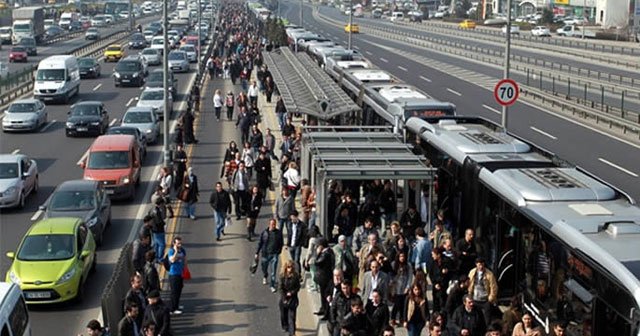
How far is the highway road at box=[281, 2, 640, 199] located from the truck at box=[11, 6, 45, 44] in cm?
3549

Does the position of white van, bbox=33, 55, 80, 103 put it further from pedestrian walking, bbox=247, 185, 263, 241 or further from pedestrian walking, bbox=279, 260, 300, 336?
pedestrian walking, bbox=279, 260, 300, 336

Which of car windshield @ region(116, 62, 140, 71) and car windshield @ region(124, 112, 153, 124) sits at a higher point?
car windshield @ region(116, 62, 140, 71)

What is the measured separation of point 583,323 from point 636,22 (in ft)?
371

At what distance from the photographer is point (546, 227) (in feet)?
48.9

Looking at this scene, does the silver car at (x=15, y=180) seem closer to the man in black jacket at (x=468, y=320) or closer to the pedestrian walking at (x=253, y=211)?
the pedestrian walking at (x=253, y=211)

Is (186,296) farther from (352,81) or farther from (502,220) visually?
(352,81)

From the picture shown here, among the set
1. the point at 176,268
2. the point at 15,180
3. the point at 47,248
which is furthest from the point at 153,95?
the point at 176,268

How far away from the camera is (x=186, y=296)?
19.4 m

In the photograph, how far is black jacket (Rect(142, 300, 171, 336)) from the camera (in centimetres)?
1480

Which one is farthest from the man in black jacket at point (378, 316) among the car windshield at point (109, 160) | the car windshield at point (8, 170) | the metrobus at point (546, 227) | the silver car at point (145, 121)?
the silver car at point (145, 121)

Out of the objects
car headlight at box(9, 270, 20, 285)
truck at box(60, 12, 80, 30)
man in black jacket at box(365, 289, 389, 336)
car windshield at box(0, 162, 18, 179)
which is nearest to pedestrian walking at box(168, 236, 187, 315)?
car headlight at box(9, 270, 20, 285)

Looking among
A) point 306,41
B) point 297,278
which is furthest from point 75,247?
point 306,41

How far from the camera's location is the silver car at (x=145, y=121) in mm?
38594

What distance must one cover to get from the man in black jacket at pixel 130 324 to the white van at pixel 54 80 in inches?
1508
